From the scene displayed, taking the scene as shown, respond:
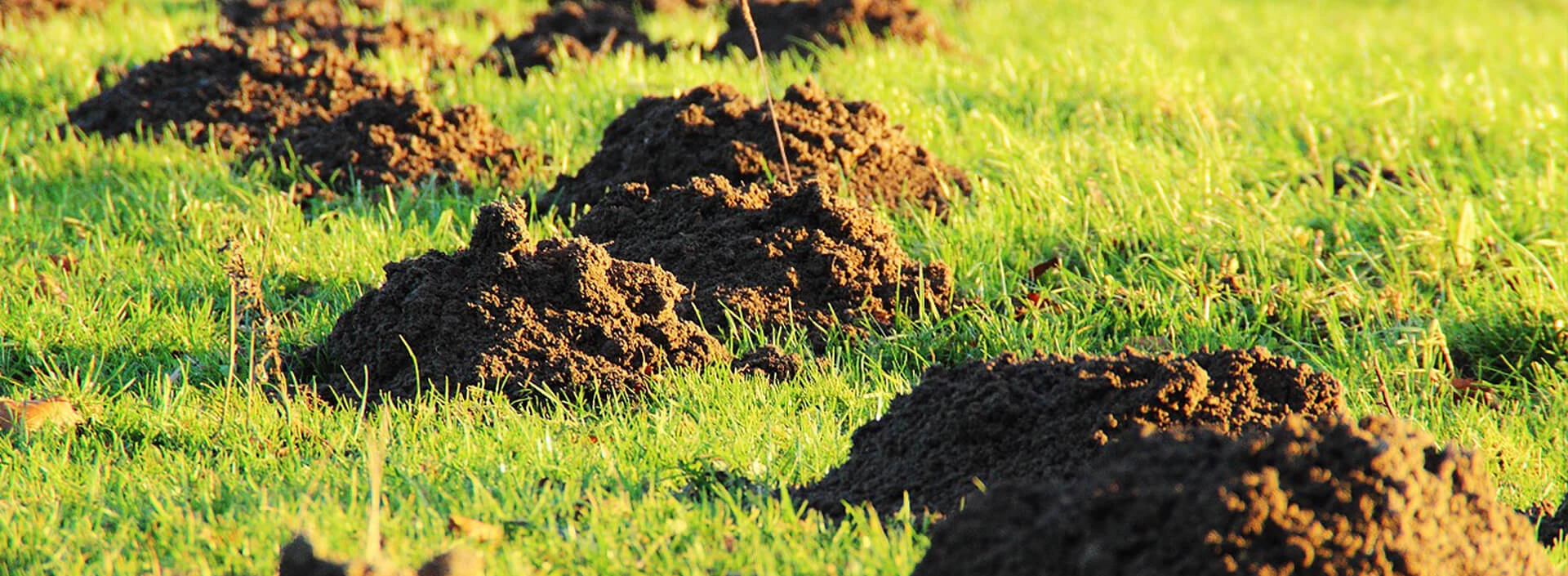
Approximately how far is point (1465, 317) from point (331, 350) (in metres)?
3.61

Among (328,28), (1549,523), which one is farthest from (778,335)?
(328,28)

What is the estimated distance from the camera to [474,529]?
271 cm

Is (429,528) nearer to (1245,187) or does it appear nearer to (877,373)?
(877,373)

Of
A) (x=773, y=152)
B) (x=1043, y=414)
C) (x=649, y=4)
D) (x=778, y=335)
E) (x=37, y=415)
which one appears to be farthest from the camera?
(x=649, y=4)

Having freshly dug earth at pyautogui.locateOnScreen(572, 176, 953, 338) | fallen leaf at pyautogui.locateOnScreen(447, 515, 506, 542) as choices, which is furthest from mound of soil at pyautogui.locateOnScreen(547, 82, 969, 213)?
fallen leaf at pyautogui.locateOnScreen(447, 515, 506, 542)

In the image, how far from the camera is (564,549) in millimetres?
2678

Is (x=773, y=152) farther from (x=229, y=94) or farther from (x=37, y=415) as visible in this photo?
(x=229, y=94)

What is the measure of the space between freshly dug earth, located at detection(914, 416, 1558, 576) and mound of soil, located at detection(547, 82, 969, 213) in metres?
2.90

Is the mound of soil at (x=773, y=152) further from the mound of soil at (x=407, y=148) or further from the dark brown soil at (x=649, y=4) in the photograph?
the dark brown soil at (x=649, y=4)

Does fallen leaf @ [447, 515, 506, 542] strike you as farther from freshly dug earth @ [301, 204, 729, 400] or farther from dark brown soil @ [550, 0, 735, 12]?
dark brown soil @ [550, 0, 735, 12]

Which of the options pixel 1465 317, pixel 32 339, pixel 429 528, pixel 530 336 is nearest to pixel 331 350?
pixel 530 336

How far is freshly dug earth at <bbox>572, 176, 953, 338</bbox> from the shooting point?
174 inches

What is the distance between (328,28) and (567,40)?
157cm

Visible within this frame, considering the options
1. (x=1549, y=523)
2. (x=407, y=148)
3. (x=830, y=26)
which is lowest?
(x=1549, y=523)
